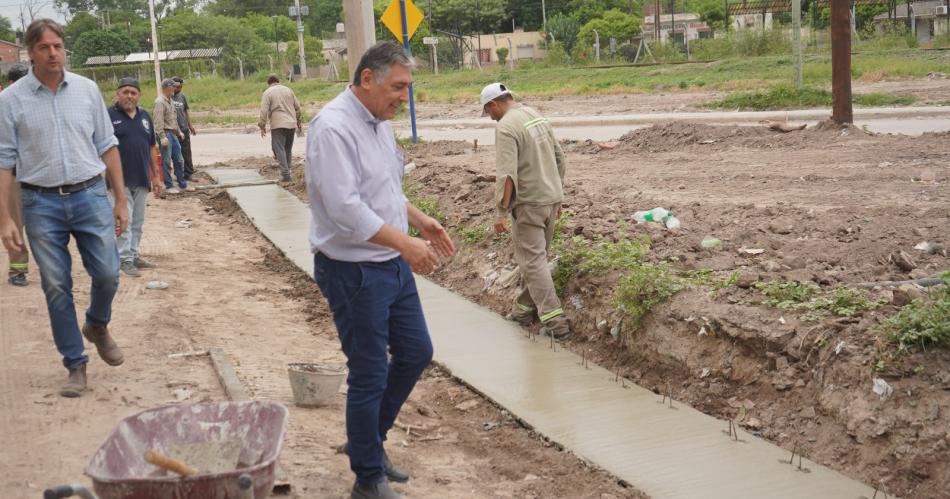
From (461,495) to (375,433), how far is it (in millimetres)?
810

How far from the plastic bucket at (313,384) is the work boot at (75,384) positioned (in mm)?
1199

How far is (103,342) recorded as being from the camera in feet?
21.7

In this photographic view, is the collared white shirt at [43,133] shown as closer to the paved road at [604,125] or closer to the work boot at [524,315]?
the work boot at [524,315]

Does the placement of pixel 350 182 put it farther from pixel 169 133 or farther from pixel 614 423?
pixel 169 133

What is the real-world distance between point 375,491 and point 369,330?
0.74m

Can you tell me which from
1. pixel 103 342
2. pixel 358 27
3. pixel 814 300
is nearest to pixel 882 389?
pixel 814 300

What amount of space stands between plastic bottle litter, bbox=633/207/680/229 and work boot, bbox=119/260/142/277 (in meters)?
4.81

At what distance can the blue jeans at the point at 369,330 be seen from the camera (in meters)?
4.64

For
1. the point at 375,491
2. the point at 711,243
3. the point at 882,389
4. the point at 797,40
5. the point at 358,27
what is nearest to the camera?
the point at 375,491

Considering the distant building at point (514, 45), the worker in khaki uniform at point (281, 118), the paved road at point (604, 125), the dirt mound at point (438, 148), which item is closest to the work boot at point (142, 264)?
the worker in khaki uniform at point (281, 118)

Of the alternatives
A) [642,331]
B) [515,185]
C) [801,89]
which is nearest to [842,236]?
[642,331]

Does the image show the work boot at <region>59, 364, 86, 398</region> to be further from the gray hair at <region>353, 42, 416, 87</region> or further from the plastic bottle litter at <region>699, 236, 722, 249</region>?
the plastic bottle litter at <region>699, 236, 722, 249</region>

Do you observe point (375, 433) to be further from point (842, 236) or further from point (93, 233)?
point (842, 236)

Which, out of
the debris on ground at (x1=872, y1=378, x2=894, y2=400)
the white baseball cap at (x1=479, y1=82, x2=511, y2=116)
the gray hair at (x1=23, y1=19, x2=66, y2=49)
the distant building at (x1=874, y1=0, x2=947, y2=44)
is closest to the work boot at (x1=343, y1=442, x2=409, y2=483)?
the debris on ground at (x1=872, y1=378, x2=894, y2=400)
